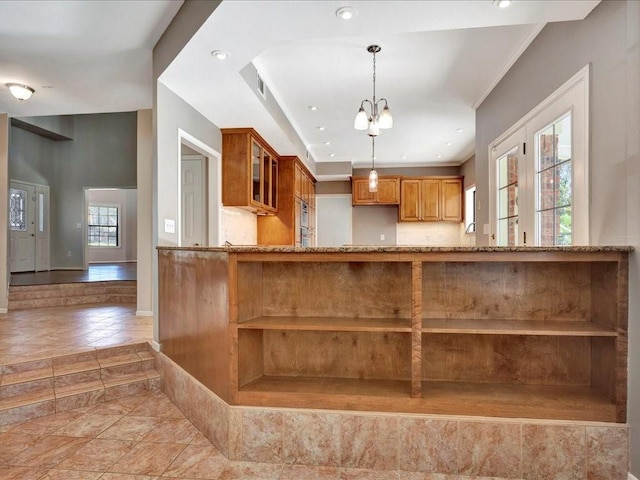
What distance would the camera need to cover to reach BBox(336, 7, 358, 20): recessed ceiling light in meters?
2.18

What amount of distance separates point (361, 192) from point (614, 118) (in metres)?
5.59

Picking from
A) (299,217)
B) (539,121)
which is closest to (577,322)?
(539,121)

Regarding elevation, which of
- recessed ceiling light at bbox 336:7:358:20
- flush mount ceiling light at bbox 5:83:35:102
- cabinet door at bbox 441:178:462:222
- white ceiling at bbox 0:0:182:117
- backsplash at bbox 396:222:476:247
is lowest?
backsplash at bbox 396:222:476:247

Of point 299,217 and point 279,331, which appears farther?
point 299,217

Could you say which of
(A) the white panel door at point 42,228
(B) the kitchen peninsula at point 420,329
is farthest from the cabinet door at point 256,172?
(A) the white panel door at point 42,228

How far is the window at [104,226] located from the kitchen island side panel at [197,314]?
9279mm

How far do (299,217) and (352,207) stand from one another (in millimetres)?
1957

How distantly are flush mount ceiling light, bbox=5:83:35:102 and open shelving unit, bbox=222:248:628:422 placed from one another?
10.9 ft

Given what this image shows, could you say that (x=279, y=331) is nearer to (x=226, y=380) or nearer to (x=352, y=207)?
(x=226, y=380)

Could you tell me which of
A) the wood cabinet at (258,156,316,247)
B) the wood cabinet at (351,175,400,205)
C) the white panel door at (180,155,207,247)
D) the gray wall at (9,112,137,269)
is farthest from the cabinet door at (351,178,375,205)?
the gray wall at (9,112,137,269)

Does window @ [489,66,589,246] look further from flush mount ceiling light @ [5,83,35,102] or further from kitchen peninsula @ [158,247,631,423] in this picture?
flush mount ceiling light @ [5,83,35,102]

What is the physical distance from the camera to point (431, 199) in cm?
735

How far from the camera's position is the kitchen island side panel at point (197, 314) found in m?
2.17

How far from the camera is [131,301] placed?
5.53 metres
